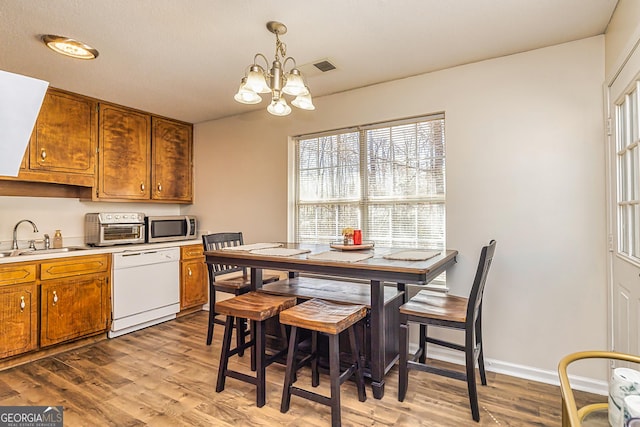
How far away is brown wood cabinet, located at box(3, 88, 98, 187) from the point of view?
2943mm

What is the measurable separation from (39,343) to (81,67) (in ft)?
7.35

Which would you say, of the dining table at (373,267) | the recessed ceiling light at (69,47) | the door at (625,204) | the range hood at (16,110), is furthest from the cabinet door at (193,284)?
the door at (625,204)

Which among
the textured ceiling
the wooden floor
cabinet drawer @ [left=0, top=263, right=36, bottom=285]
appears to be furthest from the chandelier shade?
cabinet drawer @ [left=0, top=263, right=36, bottom=285]

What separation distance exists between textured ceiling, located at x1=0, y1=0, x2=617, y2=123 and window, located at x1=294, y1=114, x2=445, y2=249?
20.3 inches

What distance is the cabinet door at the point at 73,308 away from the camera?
279 centimetres

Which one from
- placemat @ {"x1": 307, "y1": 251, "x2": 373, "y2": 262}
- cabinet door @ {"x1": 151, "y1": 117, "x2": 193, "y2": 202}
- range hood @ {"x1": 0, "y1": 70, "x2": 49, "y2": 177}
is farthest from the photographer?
cabinet door @ {"x1": 151, "y1": 117, "x2": 193, "y2": 202}

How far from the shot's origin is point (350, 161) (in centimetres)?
326

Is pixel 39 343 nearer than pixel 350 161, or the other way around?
pixel 39 343

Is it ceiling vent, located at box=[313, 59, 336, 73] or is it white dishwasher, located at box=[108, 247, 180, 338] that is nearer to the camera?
ceiling vent, located at box=[313, 59, 336, 73]

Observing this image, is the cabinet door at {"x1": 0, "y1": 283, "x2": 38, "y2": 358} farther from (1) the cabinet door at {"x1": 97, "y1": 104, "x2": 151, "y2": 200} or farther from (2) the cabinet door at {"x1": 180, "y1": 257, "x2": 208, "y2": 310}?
(2) the cabinet door at {"x1": 180, "y1": 257, "x2": 208, "y2": 310}

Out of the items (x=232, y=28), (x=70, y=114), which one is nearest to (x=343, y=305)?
(x=232, y=28)

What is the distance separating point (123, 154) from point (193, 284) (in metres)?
1.63

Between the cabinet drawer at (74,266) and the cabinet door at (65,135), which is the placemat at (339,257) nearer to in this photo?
the cabinet drawer at (74,266)

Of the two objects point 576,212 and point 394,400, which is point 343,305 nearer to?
point 394,400
